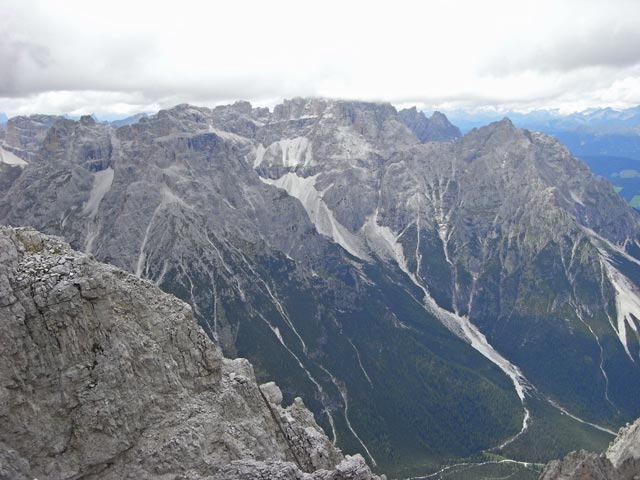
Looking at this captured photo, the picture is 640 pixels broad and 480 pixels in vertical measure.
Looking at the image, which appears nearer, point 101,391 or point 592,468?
point 101,391

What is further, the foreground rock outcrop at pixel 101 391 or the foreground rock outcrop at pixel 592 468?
the foreground rock outcrop at pixel 592 468

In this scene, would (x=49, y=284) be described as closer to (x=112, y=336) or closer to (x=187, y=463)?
(x=112, y=336)

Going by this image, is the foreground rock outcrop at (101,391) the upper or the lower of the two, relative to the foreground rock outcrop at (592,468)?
upper

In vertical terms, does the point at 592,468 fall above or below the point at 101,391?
below

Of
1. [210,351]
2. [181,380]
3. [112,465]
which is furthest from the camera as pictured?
[210,351]

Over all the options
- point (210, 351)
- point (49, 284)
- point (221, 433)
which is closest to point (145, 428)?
point (221, 433)

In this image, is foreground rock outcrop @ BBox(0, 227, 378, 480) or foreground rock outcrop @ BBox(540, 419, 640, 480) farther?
foreground rock outcrop @ BBox(540, 419, 640, 480)

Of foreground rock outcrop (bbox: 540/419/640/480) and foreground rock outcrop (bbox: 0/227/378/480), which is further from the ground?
foreground rock outcrop (bbox: 0/227/378/480)

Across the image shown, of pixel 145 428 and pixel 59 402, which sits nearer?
pixel 59 402
